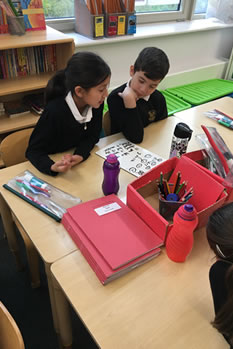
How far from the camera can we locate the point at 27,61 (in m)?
2.03

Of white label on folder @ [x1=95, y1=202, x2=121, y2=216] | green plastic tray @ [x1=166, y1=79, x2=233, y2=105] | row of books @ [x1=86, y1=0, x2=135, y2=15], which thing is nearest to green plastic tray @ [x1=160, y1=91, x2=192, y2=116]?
green plastic tray @ [x1=166, y1=79, x2=233, y2=105]

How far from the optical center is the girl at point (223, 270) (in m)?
0.64

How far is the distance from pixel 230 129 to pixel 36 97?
146cm

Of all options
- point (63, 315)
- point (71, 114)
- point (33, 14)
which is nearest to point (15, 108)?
point (33, 14)

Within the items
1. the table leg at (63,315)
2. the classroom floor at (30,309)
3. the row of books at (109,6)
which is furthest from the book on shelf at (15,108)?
the table leg at (63,315)

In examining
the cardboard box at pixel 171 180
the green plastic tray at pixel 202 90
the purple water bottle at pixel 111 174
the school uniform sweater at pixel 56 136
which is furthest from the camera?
the green plastic tray at pixel 202 90

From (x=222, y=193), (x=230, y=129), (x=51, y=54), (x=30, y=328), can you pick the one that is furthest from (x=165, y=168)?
(x=51, y=54)

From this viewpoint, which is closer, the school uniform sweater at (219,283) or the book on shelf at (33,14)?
the school uniform sweater at (219,283)

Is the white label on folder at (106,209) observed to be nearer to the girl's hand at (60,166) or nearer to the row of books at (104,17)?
the girl's hand at (60,166)

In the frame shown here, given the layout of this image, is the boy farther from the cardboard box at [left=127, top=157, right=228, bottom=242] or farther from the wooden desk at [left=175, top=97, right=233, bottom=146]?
the cardboard box at [left=127, top=157, right=228, bottom=242]

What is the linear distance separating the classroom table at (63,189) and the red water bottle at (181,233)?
0.99 feet

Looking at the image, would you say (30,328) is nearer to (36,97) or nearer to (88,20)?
(36,97)

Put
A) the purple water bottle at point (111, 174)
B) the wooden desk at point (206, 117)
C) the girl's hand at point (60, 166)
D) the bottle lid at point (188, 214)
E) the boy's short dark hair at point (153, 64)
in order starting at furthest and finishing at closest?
the wooden desk at point (206, 117) < the boy's short dark hair at point (153, 64) < the girl's hand at point (60, 166) < the purple water bottle at point (111, 174) < the bottle lid at point (188, 214)

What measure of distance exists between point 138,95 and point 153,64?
0.20 metres
